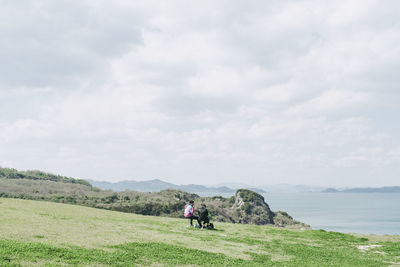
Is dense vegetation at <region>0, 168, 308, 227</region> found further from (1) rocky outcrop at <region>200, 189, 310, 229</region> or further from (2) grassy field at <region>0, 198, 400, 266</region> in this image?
(2) grassy field at <region>0, 198, 400, 266</region>

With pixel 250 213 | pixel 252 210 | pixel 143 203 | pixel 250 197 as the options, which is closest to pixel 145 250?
pixel 143 203

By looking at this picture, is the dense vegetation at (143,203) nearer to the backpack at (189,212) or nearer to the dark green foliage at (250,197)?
the dark green foliage at (250,197)

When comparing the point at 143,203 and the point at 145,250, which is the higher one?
the point at 145,250

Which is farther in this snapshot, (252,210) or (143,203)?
(252,210)

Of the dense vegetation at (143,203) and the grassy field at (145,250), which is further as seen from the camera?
the dense vegetation at (143,203)

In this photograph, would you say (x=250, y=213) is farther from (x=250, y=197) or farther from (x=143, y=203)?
(x=143, y=203)

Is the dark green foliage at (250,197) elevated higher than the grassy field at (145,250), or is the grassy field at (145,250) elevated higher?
the dark green foliage at (250,197)

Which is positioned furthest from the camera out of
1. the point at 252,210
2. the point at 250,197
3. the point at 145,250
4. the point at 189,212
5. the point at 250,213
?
the point at 250,197

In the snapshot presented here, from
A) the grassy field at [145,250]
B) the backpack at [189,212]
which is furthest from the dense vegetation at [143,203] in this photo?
the grassy field at [145,250]

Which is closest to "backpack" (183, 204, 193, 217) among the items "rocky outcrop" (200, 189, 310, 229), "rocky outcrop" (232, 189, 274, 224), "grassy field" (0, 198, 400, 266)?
"grassy field" (0, 198, 400, 266)

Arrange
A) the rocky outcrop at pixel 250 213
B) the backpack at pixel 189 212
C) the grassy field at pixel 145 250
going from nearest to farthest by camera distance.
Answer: the grassy field at pixel 145 250 → the backpack at pixel 189 212 → the rocky outcrop at pixel 250 213

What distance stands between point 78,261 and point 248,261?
953 centimetres

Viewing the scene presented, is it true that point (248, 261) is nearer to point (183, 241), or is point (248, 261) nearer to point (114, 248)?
point (183, 241)

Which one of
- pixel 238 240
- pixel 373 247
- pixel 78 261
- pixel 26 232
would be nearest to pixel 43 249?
pixel 78 261
